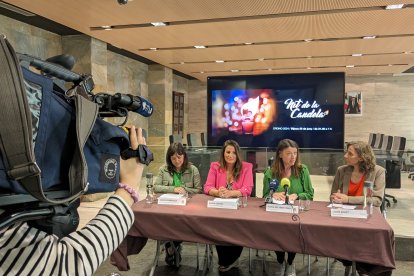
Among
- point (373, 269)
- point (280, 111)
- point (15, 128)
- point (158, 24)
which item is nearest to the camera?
point (15, 128)

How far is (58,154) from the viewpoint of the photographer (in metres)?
0.60

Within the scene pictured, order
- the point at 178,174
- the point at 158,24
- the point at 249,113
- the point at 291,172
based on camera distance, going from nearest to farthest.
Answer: the point at 291,172
the point at 178,174
the point at 158,24
the point at 249,113

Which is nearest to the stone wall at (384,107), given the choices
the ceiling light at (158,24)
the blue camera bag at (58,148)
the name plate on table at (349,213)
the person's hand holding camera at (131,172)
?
the ceiling light at (158,24)

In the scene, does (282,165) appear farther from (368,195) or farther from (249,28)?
(249,28)

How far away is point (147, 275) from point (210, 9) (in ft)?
8.43

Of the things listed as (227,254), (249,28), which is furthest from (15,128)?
(249,28)

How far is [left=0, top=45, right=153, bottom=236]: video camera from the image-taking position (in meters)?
0.55

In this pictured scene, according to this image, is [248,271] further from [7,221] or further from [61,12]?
[61,12]

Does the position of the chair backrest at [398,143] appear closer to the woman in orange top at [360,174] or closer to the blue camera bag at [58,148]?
the woman in orange top at [360,174]

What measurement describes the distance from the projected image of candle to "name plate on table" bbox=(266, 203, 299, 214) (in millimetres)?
4649

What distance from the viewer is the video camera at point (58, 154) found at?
545 mm

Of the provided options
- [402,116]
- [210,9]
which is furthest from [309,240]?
[402,116]

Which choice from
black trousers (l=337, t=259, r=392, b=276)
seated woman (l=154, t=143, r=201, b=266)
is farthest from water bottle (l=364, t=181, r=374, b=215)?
seated woman (l=154, t=143, r=201, b=266)

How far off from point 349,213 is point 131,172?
2012 mm
